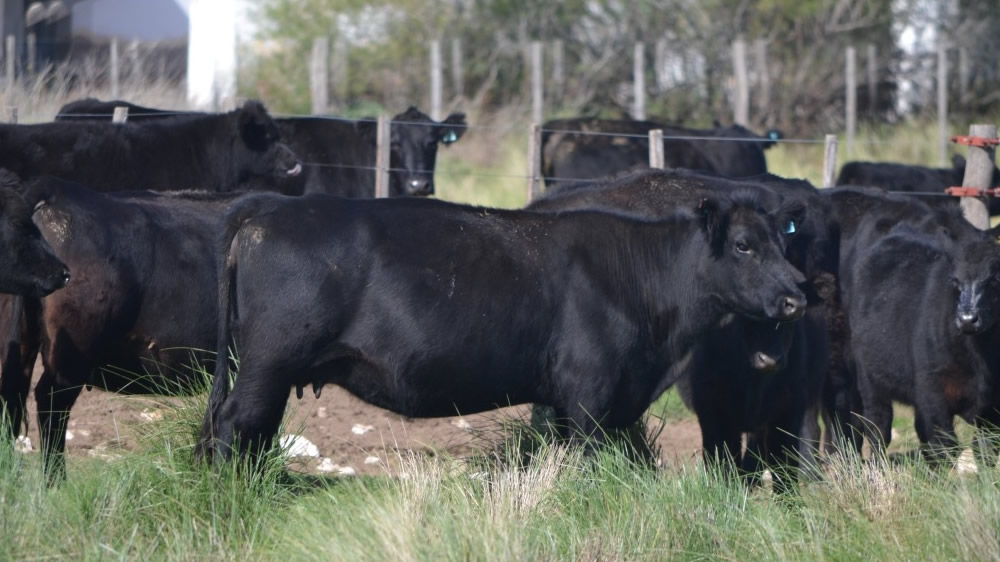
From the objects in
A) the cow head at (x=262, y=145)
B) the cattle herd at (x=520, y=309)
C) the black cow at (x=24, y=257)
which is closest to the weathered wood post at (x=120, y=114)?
the cow head at (x=262, y=145)

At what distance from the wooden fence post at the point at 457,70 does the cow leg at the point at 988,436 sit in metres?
18.2

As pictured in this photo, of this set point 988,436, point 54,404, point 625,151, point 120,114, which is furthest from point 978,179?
point 120,114

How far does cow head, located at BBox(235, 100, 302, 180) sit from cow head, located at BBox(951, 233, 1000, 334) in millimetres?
6273

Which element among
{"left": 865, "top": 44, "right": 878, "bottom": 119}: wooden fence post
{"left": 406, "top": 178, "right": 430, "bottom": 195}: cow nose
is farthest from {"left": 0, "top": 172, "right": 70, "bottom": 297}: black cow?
{"left": 865, "top": 44, "right": 878, "bottom": 119}: wooden fence post

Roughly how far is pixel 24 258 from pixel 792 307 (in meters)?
4.08

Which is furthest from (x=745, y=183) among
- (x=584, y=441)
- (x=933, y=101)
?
(x=933, y=101)

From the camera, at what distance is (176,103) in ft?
61.2

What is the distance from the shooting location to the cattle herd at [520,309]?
20.5 feet

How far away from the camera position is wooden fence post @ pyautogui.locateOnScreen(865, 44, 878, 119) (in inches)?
1003

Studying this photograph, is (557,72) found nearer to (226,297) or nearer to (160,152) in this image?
(160,152)

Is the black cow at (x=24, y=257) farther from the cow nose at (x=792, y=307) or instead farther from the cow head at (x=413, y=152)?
the cow head at (x=413, y=152)

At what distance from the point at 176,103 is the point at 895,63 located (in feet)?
51.1

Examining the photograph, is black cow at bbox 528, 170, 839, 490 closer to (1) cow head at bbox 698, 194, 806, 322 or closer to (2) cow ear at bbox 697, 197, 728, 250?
(1) cow head at bbox 698, 194, 806, 322

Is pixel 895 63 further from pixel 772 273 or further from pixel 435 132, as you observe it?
pixel 772 273
